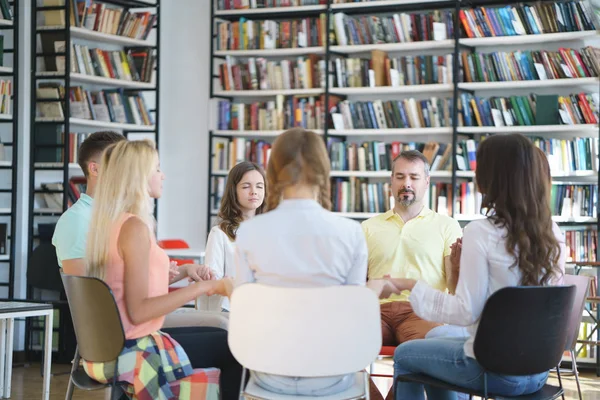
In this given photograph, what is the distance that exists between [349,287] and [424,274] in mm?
1619

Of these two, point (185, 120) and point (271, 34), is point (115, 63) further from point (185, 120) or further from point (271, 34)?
point (271, 34)

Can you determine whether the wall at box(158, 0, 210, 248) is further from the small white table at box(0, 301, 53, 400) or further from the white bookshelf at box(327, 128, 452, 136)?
the small white table at box(0, 301, 53, 400)

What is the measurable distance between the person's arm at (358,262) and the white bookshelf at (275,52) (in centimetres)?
472

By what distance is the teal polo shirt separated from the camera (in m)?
3.51

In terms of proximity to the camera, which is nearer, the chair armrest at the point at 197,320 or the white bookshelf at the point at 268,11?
the chair armrest at the point at 197,320

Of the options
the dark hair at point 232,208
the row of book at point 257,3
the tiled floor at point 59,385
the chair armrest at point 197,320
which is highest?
the row of book at point 257,3

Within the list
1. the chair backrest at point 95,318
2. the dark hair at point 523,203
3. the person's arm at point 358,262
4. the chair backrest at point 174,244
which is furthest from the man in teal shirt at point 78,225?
the chair backrest at point 174,244

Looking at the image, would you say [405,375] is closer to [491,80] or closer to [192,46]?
[491,80]

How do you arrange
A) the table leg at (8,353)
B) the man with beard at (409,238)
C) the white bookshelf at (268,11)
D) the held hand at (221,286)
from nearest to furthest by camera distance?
1. the held hand at (221,286)
2. the man with beard at (409,238)
3. the table leg at (8,353)
4. the white bookshelf at (268,11)

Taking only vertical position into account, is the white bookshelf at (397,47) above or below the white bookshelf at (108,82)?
above

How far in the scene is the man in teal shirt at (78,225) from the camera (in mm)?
3504

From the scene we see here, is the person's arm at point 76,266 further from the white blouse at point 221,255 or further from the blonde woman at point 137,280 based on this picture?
the white blouse at point 221,255

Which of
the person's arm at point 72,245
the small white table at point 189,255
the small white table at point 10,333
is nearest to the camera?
the person's arm at point 72,245

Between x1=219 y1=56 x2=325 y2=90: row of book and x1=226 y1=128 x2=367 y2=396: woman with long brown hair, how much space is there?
15.1 feet
